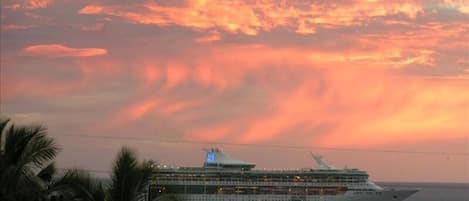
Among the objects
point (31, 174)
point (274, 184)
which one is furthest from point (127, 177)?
point (274, 184)

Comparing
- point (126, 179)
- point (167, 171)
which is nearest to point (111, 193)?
point (126, 179)

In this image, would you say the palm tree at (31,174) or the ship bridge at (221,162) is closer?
the palm tree at (31,174)

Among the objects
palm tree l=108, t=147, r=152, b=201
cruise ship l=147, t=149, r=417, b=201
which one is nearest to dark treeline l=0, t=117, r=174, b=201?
palm tree l=108, t=147, r=152, b=201

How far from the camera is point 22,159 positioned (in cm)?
1220

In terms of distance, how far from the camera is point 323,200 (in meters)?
71.1

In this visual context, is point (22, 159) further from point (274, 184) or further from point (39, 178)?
point (274, 184)

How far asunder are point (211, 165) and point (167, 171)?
7166 mm

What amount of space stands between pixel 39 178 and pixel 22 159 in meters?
0.91

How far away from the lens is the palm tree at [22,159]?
12.3 meters

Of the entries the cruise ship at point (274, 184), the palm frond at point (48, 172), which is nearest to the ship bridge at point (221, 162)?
the cruise ship at point (274, 184)

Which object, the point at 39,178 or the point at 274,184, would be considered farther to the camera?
the point at 274,184

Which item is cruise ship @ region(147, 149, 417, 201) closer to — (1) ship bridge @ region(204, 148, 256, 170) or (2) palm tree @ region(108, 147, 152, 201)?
(1) ship bridge @ region(204, 148, 256, 170)

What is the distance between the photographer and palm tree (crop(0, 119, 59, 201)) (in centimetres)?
1230

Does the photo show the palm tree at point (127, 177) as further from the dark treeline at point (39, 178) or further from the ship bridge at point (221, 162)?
the ship bridge at point (221, 162)
